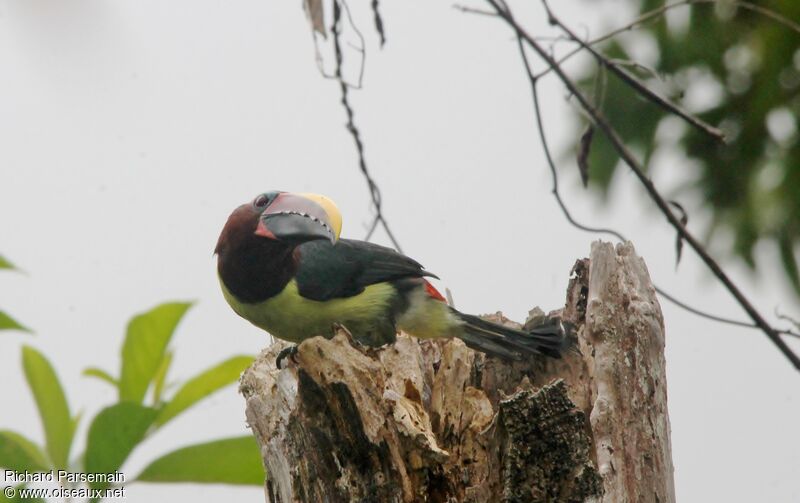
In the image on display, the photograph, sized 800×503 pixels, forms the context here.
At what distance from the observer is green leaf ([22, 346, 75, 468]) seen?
8.51 feet

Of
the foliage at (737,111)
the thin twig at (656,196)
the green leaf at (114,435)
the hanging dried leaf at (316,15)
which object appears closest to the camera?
→ the hanging dried leaf at (316,15)

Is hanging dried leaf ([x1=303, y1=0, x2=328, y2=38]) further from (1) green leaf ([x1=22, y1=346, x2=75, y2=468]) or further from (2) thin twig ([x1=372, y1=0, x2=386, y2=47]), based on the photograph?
(1) green leaf ([x1=22, y1=346, x2=75, y2=468])

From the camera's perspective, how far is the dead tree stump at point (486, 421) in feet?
6.09

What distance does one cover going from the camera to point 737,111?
18.2 ft

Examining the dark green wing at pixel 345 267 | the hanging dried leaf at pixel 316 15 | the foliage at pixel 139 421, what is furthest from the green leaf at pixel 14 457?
the hanging dried leaf at pixel 316 15

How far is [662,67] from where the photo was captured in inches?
212

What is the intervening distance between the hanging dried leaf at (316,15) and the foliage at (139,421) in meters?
1.03

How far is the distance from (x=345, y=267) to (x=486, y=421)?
69 cm

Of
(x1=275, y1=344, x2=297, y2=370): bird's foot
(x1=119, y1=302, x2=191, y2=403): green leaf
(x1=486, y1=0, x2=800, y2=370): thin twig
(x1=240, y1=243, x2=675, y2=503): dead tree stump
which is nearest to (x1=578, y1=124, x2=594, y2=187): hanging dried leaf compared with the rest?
(x1=486, y1=0, x2=800, y2=370): thin twig

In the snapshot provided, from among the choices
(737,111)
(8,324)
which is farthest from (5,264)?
(737,111)

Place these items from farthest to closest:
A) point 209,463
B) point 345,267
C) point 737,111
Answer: point 737,111
point 345,267
point 209,463

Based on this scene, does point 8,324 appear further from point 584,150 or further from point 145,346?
point 584,150

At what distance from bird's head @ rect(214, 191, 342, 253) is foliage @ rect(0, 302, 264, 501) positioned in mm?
286

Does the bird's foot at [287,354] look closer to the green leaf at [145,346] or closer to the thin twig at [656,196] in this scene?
the green leaf at [145,346]
